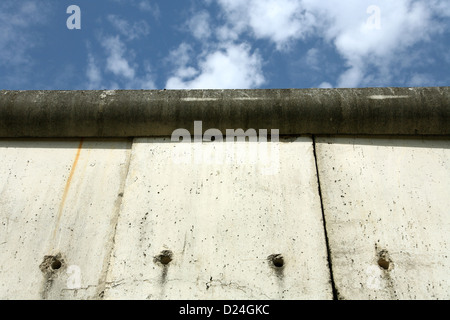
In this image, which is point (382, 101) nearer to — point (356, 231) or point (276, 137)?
point (276, 137)

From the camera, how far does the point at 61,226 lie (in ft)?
8.50

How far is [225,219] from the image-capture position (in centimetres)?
256

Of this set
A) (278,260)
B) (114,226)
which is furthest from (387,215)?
(114,226)

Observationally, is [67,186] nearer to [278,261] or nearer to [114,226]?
[114,226]

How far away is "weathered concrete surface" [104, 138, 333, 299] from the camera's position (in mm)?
2338

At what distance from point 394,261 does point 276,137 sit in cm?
108

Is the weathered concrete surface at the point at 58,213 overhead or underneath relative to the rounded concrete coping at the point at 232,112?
underneath

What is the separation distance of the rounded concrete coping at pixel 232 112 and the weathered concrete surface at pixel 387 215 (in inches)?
5.7

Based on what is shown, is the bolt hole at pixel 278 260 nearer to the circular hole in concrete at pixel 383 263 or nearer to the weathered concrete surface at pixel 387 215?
the weathered concrete surface at pixel 387 215

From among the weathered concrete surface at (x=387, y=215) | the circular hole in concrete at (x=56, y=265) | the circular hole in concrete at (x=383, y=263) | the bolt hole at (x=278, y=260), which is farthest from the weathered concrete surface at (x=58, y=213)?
the circular hole in concrete at (x=383, y=263)

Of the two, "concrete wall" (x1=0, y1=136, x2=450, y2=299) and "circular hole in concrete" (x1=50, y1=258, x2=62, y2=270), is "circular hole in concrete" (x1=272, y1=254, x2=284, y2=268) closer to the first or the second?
"concrete wall" (x1=0, y1=136, x2=450, y2=299)

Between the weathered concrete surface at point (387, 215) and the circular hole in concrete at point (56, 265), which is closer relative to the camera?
the weathered concrete surface at point (387, 215)

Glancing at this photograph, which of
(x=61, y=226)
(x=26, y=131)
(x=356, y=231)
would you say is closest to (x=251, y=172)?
(x=356, y=231)

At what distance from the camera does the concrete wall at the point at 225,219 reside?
2.35m
